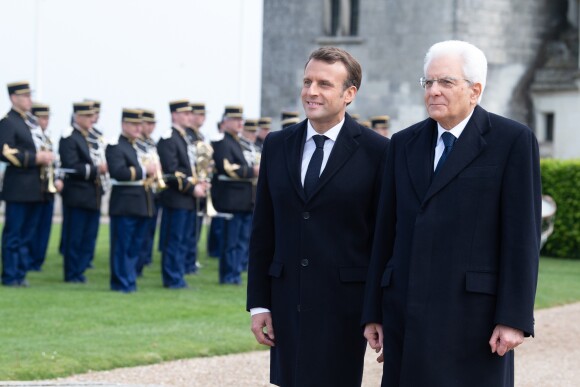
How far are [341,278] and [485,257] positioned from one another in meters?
0.77

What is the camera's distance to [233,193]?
1477 centimetres

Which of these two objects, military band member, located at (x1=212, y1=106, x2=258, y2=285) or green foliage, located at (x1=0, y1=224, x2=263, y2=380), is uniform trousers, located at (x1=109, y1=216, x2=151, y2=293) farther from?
military band member, located at (x1=212, y1=106, x2=258, y2=285)

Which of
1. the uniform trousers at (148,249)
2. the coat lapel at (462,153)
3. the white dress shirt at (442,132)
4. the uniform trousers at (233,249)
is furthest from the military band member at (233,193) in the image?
the coat lapel at (462,153)

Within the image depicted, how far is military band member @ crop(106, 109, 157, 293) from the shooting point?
13.5 meters

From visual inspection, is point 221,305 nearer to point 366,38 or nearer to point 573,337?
point 573,337

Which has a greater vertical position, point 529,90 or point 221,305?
point 529,90

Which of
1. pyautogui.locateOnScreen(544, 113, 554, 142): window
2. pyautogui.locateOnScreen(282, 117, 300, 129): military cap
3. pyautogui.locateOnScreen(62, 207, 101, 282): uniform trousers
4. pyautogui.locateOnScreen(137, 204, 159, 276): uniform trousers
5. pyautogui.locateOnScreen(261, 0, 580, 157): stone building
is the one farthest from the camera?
A: pyautogui.locateOnScreen(544, 113, 554, 142): window

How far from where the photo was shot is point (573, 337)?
36.6 feet

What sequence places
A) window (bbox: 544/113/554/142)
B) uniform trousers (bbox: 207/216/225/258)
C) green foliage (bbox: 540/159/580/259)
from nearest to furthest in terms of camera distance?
uniform trousers (bbox: 207/216/225/258) < green foliage (bbox: 540/159/580/259) < window (bbox: 544/113/554/142)

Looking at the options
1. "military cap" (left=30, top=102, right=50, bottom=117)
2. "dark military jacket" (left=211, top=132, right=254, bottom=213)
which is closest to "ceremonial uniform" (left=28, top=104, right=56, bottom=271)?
"military cap" (left=30, top=102, right=50, bottom=117)

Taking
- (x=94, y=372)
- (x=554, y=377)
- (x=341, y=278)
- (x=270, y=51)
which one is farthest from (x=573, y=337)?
(x=270, y=51)

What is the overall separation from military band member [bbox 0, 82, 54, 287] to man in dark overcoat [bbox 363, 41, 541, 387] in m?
9.21

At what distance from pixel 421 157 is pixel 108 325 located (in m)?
6.27

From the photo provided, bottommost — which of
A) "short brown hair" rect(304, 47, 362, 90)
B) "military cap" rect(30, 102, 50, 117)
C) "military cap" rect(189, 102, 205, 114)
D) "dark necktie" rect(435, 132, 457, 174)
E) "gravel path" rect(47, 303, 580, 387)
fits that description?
"gravel path" rect(47, 303, 580, 387)
